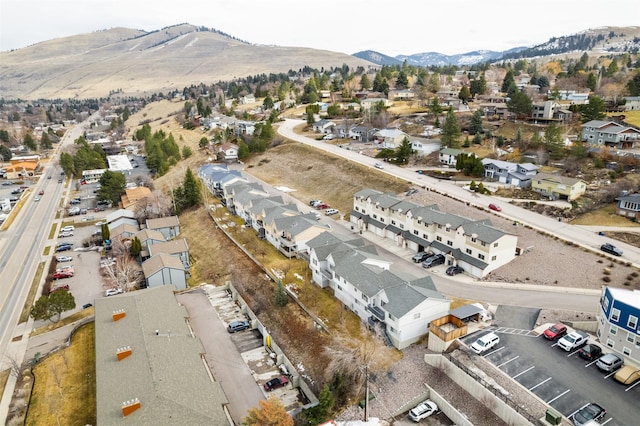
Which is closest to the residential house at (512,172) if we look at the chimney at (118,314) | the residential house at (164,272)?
the residential house at (164,272)

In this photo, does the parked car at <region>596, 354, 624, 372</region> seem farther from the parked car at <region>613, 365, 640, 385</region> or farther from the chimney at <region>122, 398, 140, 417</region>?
the chimney at <region>122, 398, 140, 417</region>

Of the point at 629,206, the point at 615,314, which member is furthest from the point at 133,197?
the point at 629,206

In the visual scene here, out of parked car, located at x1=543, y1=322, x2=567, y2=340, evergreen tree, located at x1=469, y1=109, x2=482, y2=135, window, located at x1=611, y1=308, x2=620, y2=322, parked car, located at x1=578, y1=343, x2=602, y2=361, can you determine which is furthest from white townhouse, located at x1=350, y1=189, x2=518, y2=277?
evergreen tree, located at x1=469, y1=109, x2=482, y2=135

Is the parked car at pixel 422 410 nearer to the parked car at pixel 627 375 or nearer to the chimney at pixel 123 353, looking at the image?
the parked car at pixel 627 375

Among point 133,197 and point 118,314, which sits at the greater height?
point 133,197

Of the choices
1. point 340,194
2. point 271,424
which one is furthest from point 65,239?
point 271,424

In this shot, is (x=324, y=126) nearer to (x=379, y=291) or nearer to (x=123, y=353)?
(x=379, y=291)

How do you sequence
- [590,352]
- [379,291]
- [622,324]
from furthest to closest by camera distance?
[379,291] → [590,352] → [622,324]

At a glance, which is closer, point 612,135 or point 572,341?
point 572,341
